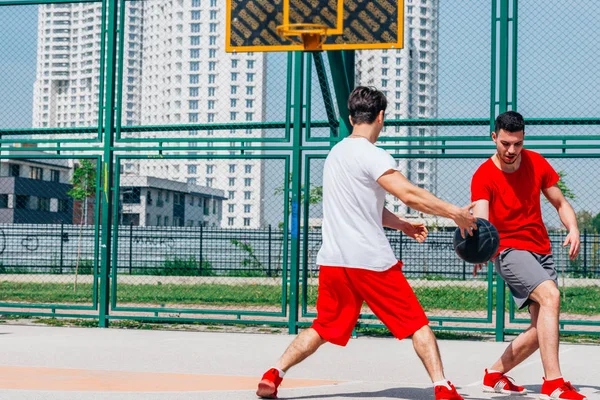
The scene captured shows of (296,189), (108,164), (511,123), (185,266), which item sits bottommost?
(185,266)

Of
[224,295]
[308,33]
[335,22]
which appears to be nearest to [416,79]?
[335,22]

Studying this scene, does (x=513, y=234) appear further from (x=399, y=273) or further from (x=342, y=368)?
(x=342, y=368)

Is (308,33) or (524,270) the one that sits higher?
(308,33)

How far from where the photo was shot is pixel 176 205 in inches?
776

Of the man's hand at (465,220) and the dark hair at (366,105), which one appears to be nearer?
the man's hand at (465,220)

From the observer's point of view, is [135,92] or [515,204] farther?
[135,92]

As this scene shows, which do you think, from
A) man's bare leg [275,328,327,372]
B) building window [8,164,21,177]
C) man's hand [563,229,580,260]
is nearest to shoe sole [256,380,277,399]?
man's bare leg [275,328,327,372]

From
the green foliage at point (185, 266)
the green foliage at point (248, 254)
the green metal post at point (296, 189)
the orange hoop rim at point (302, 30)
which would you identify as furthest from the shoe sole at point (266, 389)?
the green foliage at point (248, 254)

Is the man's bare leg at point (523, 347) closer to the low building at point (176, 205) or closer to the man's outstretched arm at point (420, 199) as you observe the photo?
the man's outstretched arm at point (420, 199)

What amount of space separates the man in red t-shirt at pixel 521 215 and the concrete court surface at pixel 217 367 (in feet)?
2.46

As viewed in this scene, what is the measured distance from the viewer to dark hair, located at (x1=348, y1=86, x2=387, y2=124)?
217 inches

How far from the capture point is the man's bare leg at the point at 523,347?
234 inches

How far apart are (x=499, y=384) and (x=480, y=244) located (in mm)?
1183

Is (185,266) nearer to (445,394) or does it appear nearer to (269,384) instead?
(269,384)
